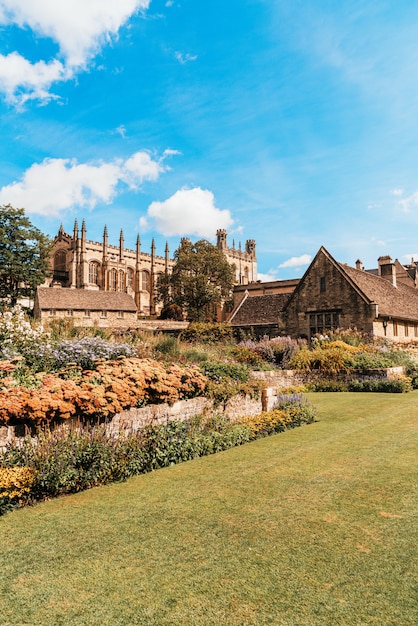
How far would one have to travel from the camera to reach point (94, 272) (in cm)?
7762

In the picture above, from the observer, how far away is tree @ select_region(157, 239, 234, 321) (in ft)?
183

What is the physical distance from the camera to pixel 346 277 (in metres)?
26.3

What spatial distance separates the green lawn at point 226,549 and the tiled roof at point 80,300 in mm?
40692

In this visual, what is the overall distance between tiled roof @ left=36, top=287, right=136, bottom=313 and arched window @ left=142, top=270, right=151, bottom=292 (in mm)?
34917

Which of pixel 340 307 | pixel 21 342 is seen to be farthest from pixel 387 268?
pixel 21 342

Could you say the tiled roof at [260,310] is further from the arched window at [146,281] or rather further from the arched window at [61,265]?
the arched window at [146,281]

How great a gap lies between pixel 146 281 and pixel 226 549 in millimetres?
83852

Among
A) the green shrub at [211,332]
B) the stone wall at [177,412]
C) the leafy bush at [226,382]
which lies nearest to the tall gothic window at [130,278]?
the green shrub at [211,332]

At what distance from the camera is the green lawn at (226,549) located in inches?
135

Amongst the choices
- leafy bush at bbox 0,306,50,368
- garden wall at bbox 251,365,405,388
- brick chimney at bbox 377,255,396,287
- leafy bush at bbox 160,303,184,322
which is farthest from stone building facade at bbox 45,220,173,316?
leafy bush at bbox 0,306,50,368

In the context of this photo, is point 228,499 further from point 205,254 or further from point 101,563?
point 205,254

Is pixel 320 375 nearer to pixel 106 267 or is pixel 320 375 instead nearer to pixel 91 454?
pixel 91 454

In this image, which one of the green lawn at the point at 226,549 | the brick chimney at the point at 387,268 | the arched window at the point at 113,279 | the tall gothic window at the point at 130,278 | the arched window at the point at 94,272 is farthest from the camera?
the tall gothic window at the point at 130,278

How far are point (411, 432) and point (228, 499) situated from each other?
5.26m
